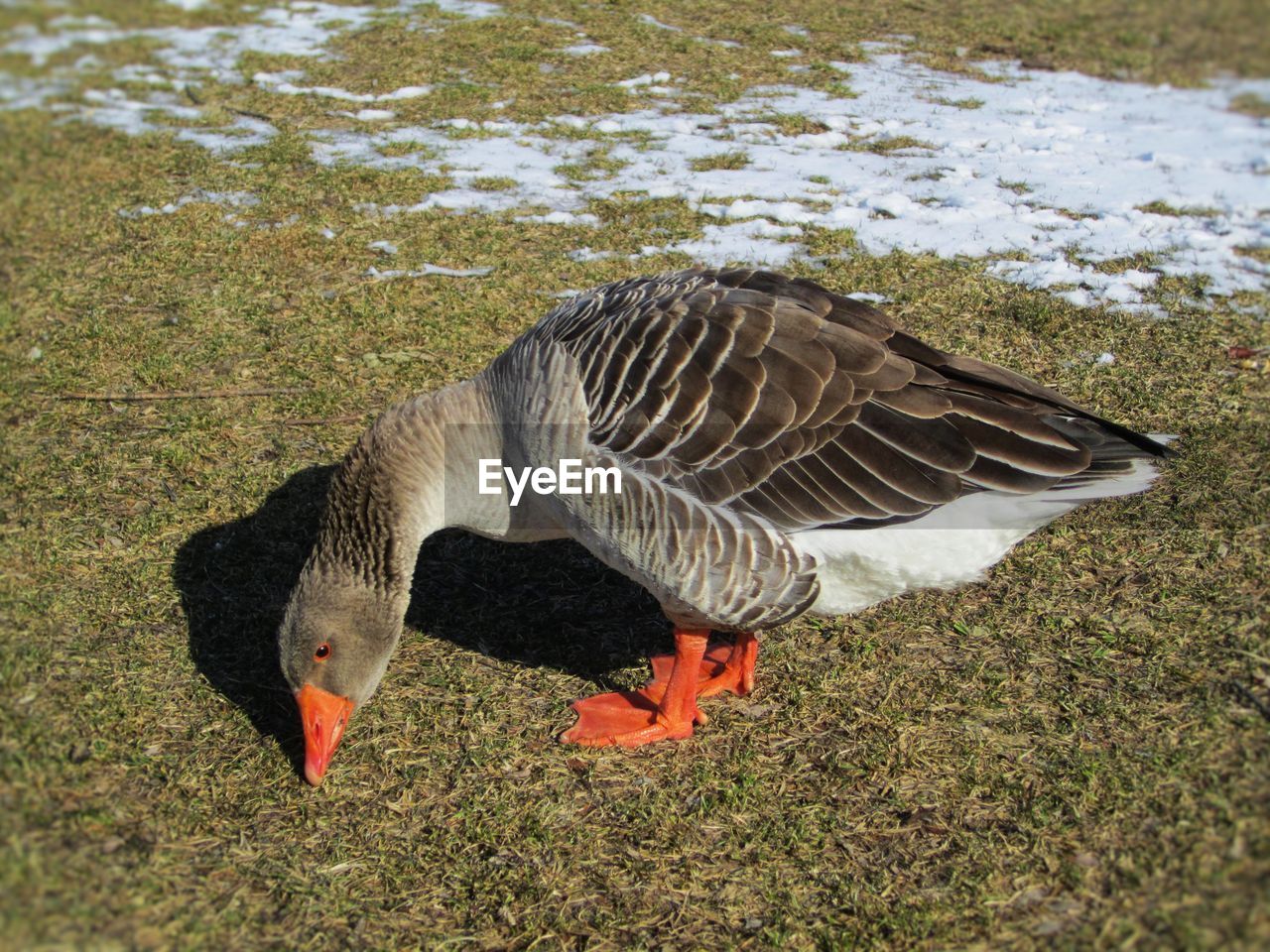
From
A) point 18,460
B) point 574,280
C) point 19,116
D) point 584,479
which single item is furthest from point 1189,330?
point 19,116

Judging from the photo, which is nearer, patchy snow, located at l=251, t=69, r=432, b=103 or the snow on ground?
the snow on ground

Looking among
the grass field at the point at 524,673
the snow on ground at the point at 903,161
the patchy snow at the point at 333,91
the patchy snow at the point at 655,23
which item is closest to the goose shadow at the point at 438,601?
the grass field at the point at 524,673

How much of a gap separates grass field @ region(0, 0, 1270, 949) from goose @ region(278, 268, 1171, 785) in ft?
1.32

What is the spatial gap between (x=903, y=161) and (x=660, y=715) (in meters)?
5.41

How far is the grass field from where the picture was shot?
311 cm

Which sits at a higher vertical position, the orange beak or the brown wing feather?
the brown wing feather

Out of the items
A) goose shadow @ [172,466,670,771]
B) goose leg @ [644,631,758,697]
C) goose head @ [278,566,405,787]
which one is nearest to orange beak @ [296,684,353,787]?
goose head @ [278,566,405,787]

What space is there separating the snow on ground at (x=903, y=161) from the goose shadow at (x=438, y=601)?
8.61ft

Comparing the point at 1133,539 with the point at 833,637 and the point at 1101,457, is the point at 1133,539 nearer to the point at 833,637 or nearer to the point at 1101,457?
the point at 1101,457

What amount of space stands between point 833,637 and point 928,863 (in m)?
1.20

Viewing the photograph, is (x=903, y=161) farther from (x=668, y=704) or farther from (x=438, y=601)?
(x=668, y=704)

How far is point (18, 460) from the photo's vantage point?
508 cm

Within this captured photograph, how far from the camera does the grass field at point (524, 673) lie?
311cm

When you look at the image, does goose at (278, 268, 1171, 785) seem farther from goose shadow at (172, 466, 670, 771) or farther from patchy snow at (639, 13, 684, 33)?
patchy snow at (639, 13, 684, 33)
